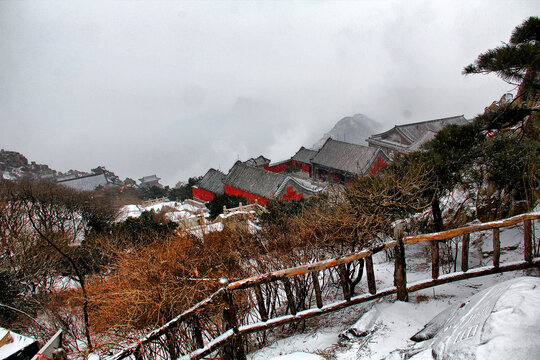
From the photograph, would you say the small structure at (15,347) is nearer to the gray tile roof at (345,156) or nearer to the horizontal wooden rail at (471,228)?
the horizontal wooden rail at (471,228)

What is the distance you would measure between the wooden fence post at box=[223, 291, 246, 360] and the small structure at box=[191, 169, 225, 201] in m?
25.0

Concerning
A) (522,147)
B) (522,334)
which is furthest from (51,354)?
(522,147)

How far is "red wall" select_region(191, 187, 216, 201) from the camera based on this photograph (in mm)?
30469

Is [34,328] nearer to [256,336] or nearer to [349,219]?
[256,336]

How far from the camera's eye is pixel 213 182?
100 ft

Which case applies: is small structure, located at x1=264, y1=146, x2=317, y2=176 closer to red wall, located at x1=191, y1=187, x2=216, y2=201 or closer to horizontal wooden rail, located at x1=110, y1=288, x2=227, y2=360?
red wall, located at x1=191, y1=187, x2=216, y2=201

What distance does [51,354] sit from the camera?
10.7 feet

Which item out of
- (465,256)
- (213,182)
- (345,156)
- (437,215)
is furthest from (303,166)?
(465,256)

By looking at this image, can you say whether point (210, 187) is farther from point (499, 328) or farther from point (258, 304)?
point (499, 328)

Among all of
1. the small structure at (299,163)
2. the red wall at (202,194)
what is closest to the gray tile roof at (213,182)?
the red wall at (202,194)

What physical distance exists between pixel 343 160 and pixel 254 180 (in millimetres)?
7478

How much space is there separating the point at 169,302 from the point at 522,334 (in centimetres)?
330

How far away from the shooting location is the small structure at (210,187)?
2976cm

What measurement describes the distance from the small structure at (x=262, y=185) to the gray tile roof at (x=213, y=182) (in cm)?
105
